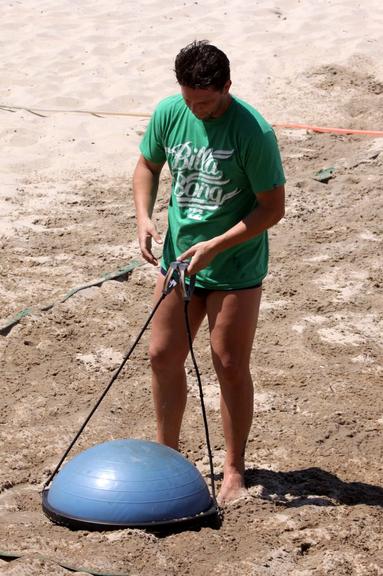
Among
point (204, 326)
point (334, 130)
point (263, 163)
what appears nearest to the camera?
point (263, 163)

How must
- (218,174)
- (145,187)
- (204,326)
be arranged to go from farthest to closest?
(204,326)
(145,187)
(218,174)

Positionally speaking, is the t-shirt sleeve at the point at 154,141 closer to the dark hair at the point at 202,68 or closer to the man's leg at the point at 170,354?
the dark hair at the point at 202,68

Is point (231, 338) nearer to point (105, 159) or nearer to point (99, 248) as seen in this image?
point (99, 248)

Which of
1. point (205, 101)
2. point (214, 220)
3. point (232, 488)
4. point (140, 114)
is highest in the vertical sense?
A: point (205, 101)

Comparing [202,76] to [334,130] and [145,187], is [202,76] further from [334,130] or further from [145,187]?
[334,130]

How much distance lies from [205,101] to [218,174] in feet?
0.96

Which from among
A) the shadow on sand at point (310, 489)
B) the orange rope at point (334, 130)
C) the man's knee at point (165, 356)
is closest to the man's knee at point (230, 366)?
the man's knee at point (165, 356)

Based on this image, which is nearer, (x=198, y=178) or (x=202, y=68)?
(x=202, y=68)

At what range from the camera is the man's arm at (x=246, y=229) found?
3822mm

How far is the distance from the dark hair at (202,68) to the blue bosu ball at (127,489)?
132cm

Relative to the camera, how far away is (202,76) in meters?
3.64

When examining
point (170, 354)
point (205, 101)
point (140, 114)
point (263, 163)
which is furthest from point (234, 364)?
point (140, 114)

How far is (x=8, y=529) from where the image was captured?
3.78 metres

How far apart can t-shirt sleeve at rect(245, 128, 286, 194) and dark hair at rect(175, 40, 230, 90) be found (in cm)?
24
